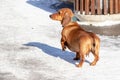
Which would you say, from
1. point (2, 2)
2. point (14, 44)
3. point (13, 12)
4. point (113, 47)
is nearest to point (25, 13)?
point (13, 12)

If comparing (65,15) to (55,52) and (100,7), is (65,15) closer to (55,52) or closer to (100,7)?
(55,52)

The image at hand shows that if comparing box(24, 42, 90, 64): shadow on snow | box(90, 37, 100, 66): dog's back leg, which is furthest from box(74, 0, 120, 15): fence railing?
box(90, 37, 100, 66): dog's back leg

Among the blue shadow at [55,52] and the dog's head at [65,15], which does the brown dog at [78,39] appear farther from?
the blue shadow at [55,52]

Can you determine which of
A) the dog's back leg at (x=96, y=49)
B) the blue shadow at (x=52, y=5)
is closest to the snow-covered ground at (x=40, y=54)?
the dog's back leg at (x=96, y=49)

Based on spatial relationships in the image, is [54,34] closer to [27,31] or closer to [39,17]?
[27,31]

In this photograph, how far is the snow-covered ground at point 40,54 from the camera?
8.84 meters

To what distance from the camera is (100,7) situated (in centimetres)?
1274

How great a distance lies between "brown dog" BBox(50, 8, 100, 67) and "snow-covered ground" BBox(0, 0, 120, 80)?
35 cm

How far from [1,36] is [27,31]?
94 centimetres

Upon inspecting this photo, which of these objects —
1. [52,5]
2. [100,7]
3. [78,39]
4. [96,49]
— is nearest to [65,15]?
[78,39]

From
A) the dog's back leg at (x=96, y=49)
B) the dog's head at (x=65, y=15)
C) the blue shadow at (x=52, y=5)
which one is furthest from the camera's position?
the blue shadow at (x=52, y=5)

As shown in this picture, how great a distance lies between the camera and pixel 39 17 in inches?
579

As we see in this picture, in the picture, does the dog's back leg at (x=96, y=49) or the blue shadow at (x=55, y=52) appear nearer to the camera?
the dog's back leg at (x=96, y=49)

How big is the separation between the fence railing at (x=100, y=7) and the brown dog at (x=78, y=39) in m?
3.19
